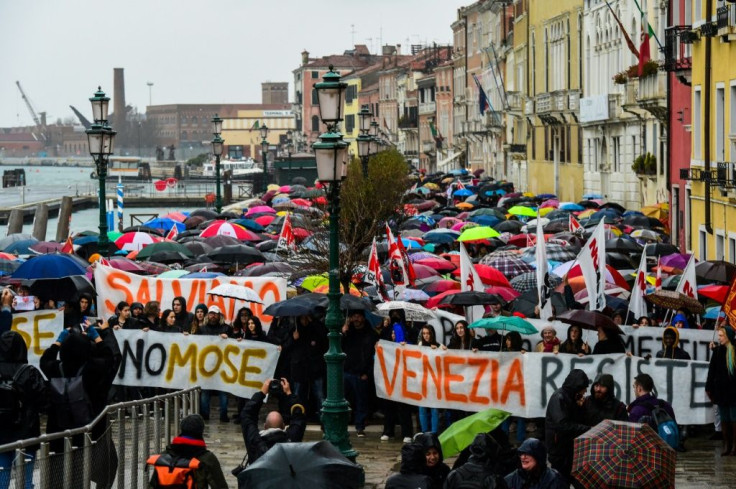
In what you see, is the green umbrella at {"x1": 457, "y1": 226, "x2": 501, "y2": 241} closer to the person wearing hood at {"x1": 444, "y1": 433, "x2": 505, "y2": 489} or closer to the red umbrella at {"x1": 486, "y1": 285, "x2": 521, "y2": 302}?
the red umbrella at {"x1": 486, "y1": 285, "x2": 521, "y2": 302}

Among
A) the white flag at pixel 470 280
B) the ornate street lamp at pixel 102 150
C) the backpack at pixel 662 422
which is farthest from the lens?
the ornate street lamp at pixel 102 150

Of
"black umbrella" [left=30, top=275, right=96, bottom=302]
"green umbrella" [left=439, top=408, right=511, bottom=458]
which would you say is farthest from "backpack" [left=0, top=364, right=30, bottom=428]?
"black umbrella" [left=30, top=275, right=96, bottom=302]

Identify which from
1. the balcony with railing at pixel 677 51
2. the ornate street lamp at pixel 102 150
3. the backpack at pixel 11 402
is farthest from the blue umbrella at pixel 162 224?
the backpack at pixel 11 402

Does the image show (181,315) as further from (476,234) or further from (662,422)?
(476,234)

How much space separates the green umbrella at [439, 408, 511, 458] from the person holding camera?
122 cm

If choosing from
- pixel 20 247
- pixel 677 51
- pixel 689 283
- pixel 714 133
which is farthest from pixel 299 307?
pixel 677 51

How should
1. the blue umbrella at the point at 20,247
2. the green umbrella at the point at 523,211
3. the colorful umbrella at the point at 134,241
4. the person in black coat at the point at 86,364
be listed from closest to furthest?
the person in black coat at the point at 86,364
the blue umbrella at the point at 20,247
the colorful umbrella at the point at 134,241
the green umbrella at the point at 523,211

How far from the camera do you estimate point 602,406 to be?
12.8 metres

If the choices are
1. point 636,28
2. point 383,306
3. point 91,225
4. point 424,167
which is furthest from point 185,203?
point 383,306

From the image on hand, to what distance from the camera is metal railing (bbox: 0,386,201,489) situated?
10.7 meters

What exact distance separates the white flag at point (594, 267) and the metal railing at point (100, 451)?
5.32 m

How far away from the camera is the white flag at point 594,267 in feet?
61.5

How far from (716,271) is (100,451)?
12.9 metres

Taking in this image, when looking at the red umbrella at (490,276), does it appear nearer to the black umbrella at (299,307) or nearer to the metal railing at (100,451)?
the black umbrella at (299,307)
